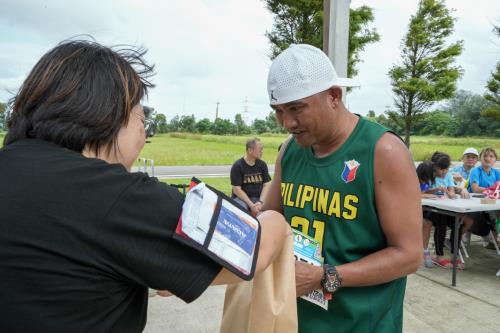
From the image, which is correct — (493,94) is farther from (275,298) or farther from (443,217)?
(275,298)

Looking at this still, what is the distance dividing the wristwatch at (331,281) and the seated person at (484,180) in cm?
572

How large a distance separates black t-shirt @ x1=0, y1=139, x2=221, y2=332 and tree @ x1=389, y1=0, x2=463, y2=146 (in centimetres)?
1646

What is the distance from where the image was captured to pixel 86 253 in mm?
789

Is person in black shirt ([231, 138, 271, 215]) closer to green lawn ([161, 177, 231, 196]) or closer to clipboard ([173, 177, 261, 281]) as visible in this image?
green lawn ([161, 177, 231, 196])

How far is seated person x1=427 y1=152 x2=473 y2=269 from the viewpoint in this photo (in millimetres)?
5848

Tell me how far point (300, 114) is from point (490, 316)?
3.85 m

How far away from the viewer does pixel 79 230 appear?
0.78 meters

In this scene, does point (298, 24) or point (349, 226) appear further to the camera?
point (298, 24)

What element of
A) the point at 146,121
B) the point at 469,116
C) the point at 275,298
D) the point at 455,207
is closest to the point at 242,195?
the point at 455,207

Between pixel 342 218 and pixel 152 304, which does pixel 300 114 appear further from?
pixel 152 304

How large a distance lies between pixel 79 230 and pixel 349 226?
100 cm

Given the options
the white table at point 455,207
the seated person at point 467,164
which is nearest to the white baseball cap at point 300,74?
the white table at point 455,207

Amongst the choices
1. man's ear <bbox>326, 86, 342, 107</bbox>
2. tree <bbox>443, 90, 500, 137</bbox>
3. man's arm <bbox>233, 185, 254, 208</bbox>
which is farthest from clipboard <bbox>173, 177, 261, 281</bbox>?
tree <bbox>443, 90, 500, 137</bbox>

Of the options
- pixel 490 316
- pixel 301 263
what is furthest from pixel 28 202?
pixel 490 316
